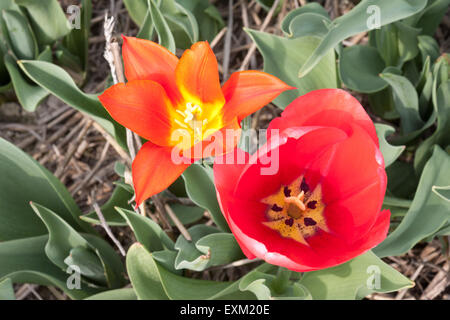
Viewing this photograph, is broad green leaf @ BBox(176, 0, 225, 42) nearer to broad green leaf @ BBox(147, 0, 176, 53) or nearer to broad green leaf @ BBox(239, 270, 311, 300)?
broad green leaf @ BBox(147, 0, 176, 53)

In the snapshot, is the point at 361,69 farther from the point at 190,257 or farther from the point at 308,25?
the point at 190,257

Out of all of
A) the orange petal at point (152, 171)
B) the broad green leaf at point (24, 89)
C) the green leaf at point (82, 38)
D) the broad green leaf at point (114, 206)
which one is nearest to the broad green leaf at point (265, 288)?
the orange petal at point (152, 171)

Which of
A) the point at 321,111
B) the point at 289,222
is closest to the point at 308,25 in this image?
the point at 321,111

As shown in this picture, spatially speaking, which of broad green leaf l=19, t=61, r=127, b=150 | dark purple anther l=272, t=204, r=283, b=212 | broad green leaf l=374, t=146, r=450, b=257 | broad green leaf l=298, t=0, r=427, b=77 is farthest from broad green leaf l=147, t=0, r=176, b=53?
broad green leaf l=374, t=146, r=450, b=257

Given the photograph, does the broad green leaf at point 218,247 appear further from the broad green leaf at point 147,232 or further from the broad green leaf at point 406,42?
the broad green leaf at point 406,42
